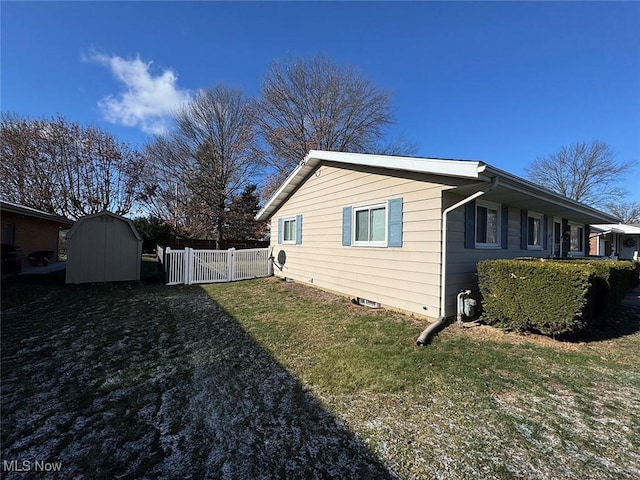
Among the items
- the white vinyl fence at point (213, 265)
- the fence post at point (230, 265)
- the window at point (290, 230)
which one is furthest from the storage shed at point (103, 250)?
the window at point (290, 230)

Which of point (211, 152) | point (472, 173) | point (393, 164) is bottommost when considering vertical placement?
point (472, 173)

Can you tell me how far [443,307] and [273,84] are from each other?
18705mm

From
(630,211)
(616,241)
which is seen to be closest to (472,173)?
(616,241)

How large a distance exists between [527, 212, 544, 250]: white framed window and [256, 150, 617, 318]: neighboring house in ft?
0.10

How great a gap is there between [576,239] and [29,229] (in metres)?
24.6

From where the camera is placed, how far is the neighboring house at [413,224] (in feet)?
18.2

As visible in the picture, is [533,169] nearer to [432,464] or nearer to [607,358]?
[607,358]

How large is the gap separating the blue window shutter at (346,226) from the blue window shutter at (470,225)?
9.12 feet

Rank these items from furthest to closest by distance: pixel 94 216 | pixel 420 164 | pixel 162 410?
pixel 94 216 → pixel 420 164 → pixel 162 410

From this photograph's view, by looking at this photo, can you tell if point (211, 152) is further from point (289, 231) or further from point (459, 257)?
point (459, 257)

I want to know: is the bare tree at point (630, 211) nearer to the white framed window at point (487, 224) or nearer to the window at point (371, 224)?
the white framed window at point (487, 224)

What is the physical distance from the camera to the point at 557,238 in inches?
406

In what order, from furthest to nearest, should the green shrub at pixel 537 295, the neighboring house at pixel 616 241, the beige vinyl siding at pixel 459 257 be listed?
the neighboring house at pixel 616 241 → the beige vinyl siding at pixel 459 257 → the green shrub at pixel 537 295

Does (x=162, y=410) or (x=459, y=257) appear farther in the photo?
(x=459, y=257)
